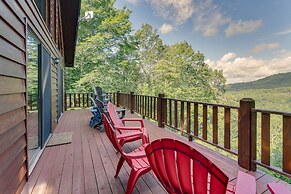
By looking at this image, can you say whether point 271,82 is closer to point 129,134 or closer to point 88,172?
point 129,134

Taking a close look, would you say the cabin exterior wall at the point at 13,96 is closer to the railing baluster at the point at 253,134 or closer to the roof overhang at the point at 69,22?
the railing baluster at the point at 253,134

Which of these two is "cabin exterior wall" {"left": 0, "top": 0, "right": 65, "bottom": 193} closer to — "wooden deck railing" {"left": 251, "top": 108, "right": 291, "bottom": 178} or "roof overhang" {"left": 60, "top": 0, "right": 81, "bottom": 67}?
"wooden deck railing" {"left": 251, "top": 108, "right": 291, "bottom": 178}

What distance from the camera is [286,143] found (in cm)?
212

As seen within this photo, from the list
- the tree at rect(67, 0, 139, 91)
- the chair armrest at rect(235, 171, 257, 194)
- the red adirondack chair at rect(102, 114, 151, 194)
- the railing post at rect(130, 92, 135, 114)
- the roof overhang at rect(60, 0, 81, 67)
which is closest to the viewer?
the chair armrest at rect(235, 171, 257, 194)

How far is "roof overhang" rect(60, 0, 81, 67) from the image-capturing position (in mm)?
6446

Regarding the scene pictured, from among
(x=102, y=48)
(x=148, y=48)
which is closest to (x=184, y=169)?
(x=102, y=48)

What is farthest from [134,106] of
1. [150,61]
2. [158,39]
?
[158,39]

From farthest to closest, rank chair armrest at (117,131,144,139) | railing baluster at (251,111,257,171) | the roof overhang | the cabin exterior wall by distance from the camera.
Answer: the roof overhang < chair armrest at (117,131,144,139) < railing baluster at (251,111,257,171) < the cabin exterior wall

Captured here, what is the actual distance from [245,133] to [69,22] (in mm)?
7587

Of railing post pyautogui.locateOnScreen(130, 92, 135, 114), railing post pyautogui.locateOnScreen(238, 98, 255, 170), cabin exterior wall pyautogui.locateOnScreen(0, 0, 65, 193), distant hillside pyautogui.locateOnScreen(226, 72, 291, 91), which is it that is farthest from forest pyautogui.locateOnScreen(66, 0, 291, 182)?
cabin exterior wall pyautogui.locateOnScreen(0, 0, 65, 193)

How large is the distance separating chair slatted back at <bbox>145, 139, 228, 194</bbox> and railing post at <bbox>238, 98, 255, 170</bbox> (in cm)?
166

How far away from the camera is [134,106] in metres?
7.72

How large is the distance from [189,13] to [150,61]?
9506 millimetres

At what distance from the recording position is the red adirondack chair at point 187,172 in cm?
95
